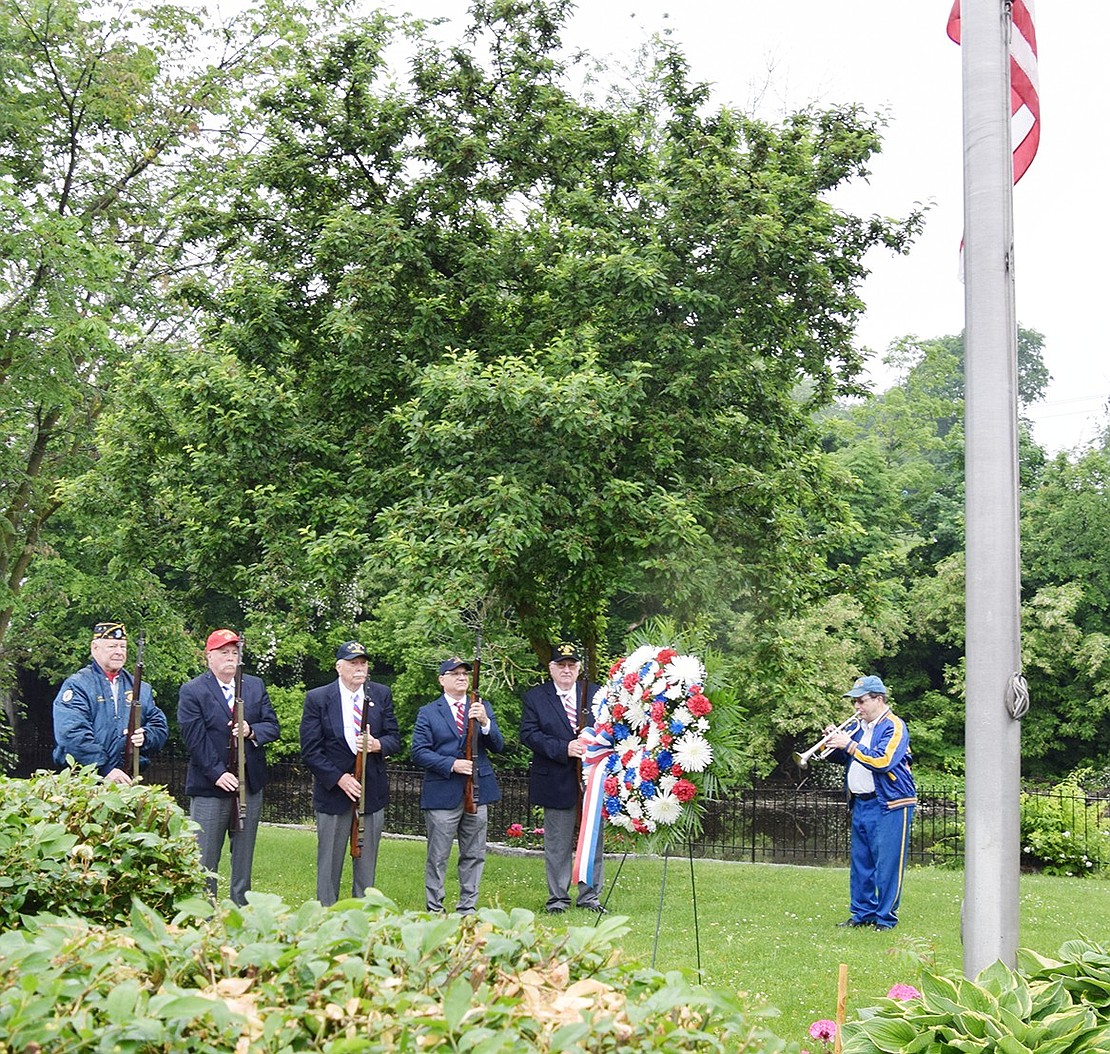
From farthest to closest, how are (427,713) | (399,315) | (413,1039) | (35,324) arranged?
(35,324) → (399,315) → (427,713) → (413,1039)

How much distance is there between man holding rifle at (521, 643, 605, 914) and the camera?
10.8 metres

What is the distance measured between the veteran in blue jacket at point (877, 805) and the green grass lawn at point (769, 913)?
310 millimetres

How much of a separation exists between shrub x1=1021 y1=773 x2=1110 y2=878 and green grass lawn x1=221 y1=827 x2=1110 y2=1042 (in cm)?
127

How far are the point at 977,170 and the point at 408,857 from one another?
11.1m

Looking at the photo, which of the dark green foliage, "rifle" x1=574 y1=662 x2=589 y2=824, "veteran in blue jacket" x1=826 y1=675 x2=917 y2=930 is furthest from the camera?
"rifle" x1=574 y1=662 x2=589 y2=824

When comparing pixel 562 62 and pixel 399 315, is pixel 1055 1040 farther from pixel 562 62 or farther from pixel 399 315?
pixel 562 62

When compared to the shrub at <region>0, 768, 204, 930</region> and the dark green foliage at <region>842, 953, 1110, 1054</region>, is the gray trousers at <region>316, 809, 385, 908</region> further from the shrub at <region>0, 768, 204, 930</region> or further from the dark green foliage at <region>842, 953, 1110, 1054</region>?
the dark green foliage at <region>842, 953, 1110, 1054</region>

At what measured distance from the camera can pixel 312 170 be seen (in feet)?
42.4

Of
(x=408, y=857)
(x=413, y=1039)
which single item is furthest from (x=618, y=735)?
(x=408, y=857)

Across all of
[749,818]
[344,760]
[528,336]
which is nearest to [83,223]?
[528,336]

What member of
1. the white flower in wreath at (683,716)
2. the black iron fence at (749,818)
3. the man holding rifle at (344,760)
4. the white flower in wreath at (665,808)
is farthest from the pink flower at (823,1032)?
the black iron fence at (749,818)

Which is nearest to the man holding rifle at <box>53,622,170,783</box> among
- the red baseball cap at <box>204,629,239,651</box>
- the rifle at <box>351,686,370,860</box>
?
the red baseball cap at <box>204,629,239,651</box>

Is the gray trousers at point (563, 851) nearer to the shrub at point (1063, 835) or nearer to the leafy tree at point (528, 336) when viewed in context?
the leafy tree at point (528, 336)

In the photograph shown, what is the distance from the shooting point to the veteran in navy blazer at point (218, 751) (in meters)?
9.27
